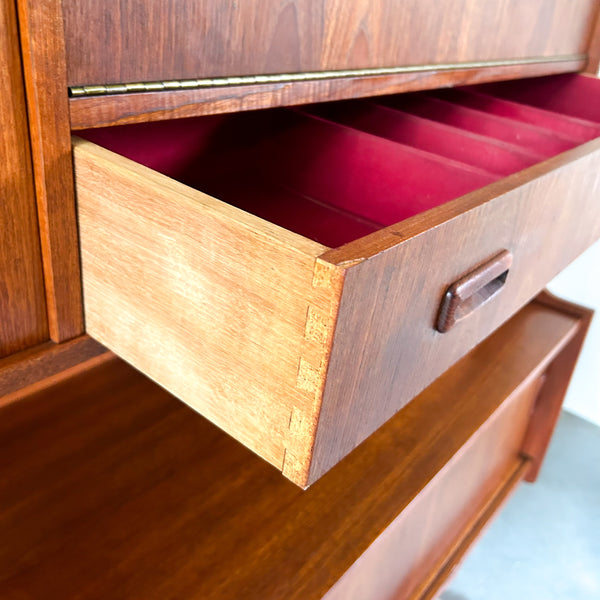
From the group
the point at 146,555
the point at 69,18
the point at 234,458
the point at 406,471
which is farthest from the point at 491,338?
the point at 69,18

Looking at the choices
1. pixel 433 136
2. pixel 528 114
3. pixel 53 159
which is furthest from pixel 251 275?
pixel 528 114

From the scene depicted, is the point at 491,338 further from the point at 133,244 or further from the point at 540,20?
the point at 133,244

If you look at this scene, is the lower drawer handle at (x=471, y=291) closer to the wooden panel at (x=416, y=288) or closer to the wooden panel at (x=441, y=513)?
the wooden panel at (x=416, y=288)

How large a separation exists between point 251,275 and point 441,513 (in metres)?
0.66

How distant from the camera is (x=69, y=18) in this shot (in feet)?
1.19

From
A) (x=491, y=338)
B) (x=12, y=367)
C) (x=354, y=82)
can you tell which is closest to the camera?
(x=12, y=367)

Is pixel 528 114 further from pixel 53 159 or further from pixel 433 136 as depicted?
pixel 53 159

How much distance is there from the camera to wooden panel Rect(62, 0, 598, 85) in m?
0.38

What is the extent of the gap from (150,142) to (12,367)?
0.24 m

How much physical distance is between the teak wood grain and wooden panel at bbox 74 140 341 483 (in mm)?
156

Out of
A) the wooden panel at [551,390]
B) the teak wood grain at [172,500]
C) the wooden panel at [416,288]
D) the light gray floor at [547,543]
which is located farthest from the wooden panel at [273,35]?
the light gray floor at [547,543]

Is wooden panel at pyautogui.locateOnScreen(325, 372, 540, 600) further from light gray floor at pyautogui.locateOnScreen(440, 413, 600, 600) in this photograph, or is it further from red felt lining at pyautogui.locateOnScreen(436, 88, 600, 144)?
red felt lining at pyautogui.locateOnScreen(436, 88, 600, 144)

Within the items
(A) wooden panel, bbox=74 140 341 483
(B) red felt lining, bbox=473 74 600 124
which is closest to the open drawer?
(A) wooden panel, bbox=74 140 341 483

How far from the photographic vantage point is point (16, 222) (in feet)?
1.37
